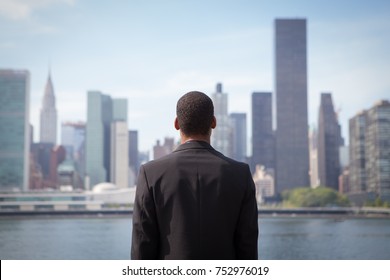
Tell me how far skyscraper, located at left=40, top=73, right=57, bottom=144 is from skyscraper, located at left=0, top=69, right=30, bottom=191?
7195cm

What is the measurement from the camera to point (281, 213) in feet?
308

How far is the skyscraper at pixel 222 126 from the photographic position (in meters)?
145

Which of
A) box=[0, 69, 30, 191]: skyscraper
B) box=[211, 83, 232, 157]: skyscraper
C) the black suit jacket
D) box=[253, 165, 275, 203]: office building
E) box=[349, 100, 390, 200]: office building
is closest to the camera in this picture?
the black suit jacket

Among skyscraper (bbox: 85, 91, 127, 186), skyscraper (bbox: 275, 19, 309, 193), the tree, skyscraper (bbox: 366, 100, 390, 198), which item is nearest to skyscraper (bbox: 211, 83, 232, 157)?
skyscraper (bbox: 275, 19, 309, 193)

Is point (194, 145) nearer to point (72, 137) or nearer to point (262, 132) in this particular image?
point (262, 132)

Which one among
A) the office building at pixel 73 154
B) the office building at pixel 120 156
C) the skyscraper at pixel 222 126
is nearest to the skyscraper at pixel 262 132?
the skyscraper at pixel 222 126

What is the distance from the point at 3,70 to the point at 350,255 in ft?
295

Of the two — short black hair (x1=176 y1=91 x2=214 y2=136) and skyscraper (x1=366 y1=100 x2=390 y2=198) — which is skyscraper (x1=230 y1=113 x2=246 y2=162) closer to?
skyscraper (x1=366 y1=100 x2=390 y2=198)

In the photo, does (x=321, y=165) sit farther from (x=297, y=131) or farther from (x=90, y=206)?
(x=90, y=206)

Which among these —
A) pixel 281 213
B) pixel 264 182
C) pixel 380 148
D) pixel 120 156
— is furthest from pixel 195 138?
pixel 120 156

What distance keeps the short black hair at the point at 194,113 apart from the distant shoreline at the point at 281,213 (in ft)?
280

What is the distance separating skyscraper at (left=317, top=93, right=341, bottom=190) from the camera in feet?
418

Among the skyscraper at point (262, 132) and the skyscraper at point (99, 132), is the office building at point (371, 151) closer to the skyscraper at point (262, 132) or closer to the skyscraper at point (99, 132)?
the skyscraper at point (262, 132)
